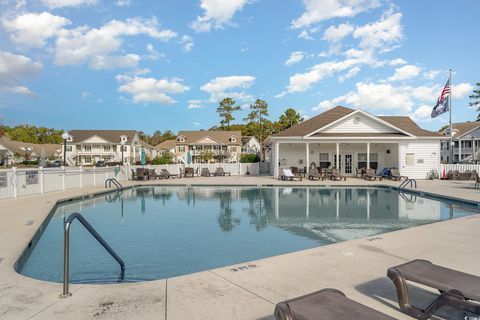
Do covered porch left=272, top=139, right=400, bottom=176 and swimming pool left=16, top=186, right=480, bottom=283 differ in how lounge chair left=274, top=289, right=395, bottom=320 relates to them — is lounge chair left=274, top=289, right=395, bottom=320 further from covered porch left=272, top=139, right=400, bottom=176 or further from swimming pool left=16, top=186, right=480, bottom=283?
covered porch left=272, top=139, right=400, bottom=176

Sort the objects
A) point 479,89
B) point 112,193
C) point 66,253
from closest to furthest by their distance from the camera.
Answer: point 66,253 < point 112,193 < point 479,89

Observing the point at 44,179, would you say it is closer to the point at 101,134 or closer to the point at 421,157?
the point at 421,157

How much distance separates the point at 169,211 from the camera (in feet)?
41.3

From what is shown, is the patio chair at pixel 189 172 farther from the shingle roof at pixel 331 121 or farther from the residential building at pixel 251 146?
the residential building at pixel 251 146

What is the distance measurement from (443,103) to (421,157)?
4.48 meters

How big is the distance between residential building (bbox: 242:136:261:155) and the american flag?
92.6 ft

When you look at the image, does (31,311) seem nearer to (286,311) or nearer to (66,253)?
(66,253)

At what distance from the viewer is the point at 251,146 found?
58.4 metres

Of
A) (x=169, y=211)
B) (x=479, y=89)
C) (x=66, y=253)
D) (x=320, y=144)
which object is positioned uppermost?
(x=479, y=89)

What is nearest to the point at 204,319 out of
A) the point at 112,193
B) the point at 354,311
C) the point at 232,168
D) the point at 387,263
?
the point at 354,311

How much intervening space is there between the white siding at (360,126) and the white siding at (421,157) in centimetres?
191

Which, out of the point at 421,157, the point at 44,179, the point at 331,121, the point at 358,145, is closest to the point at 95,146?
the point at 331,121

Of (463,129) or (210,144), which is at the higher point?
(463,129)

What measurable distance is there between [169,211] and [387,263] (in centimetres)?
886
